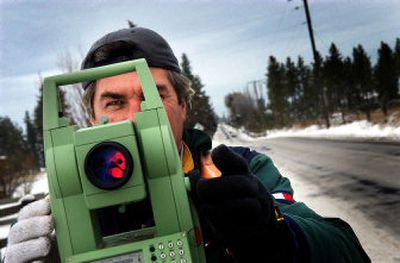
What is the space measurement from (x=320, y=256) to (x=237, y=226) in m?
0.38

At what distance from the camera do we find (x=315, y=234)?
135cm

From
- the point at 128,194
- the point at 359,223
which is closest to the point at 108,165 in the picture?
the point at 128,194

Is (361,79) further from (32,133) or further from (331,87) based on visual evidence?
(32,133)

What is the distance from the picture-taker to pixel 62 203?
1094 mm

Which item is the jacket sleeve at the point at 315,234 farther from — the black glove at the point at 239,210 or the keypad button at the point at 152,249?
the keypad button at the point at 152,249

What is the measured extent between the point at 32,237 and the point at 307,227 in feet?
2.64

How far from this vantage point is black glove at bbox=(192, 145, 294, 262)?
1059mm

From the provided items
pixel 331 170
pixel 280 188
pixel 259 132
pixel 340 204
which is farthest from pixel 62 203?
pixel 259 132

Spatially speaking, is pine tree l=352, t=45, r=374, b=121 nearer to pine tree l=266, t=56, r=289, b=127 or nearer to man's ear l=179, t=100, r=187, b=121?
pine tree l=266, t=56, r=289, b=127

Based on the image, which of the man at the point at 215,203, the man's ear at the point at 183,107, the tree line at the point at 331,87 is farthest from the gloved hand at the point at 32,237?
the tree line at the point at 331,87

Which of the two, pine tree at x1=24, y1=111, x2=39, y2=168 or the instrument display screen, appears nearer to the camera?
the instrument display screen

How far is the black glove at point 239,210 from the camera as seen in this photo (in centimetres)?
106

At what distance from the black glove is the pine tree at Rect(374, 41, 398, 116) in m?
56.8

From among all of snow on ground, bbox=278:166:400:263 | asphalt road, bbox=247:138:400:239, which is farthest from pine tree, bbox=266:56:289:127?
snow on ground, bbox=278:166:400:263
